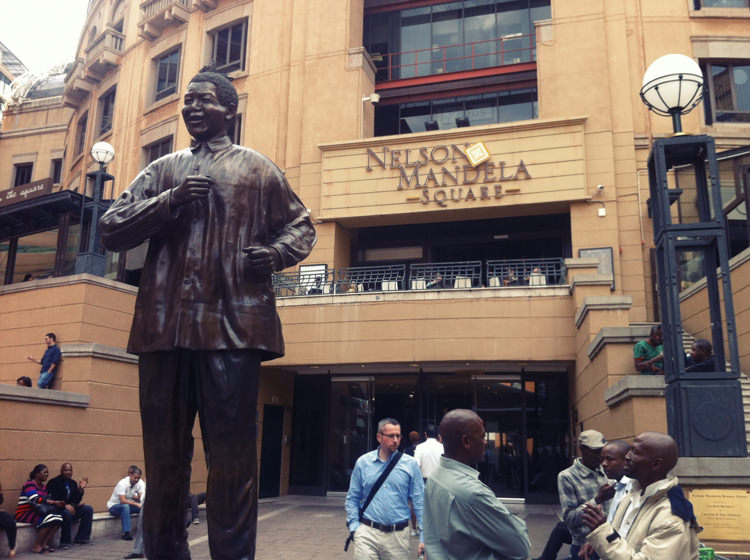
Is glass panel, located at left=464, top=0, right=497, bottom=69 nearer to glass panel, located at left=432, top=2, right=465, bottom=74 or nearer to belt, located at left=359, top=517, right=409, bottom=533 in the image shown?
glass panel, located at left=432, top=2, right=465, bottom=74

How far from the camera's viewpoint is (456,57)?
2592 cm

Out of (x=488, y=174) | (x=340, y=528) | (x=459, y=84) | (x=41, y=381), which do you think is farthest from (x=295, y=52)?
(x=340, y=528)

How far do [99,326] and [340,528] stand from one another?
6877 mm

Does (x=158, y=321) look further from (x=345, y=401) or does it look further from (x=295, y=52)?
(x=295, y=52)

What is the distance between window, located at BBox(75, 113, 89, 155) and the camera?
3350cm

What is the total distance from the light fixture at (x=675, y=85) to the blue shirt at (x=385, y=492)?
475 centimetres

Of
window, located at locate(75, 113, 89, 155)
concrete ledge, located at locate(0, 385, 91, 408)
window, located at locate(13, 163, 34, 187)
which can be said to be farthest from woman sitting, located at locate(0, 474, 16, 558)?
window, located at locate(13, 163, 34, 187)

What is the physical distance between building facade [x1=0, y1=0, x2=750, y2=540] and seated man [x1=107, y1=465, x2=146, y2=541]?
3505mm

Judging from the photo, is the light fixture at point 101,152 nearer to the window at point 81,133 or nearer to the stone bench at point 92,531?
the stone bench at point 92,531

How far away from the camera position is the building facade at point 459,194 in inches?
739

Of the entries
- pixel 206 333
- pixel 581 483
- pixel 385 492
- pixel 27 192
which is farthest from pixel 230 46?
pixel 206 333

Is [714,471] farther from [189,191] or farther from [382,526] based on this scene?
[189,191]

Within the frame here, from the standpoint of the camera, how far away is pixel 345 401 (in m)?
21.7

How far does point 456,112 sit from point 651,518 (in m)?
23.4
